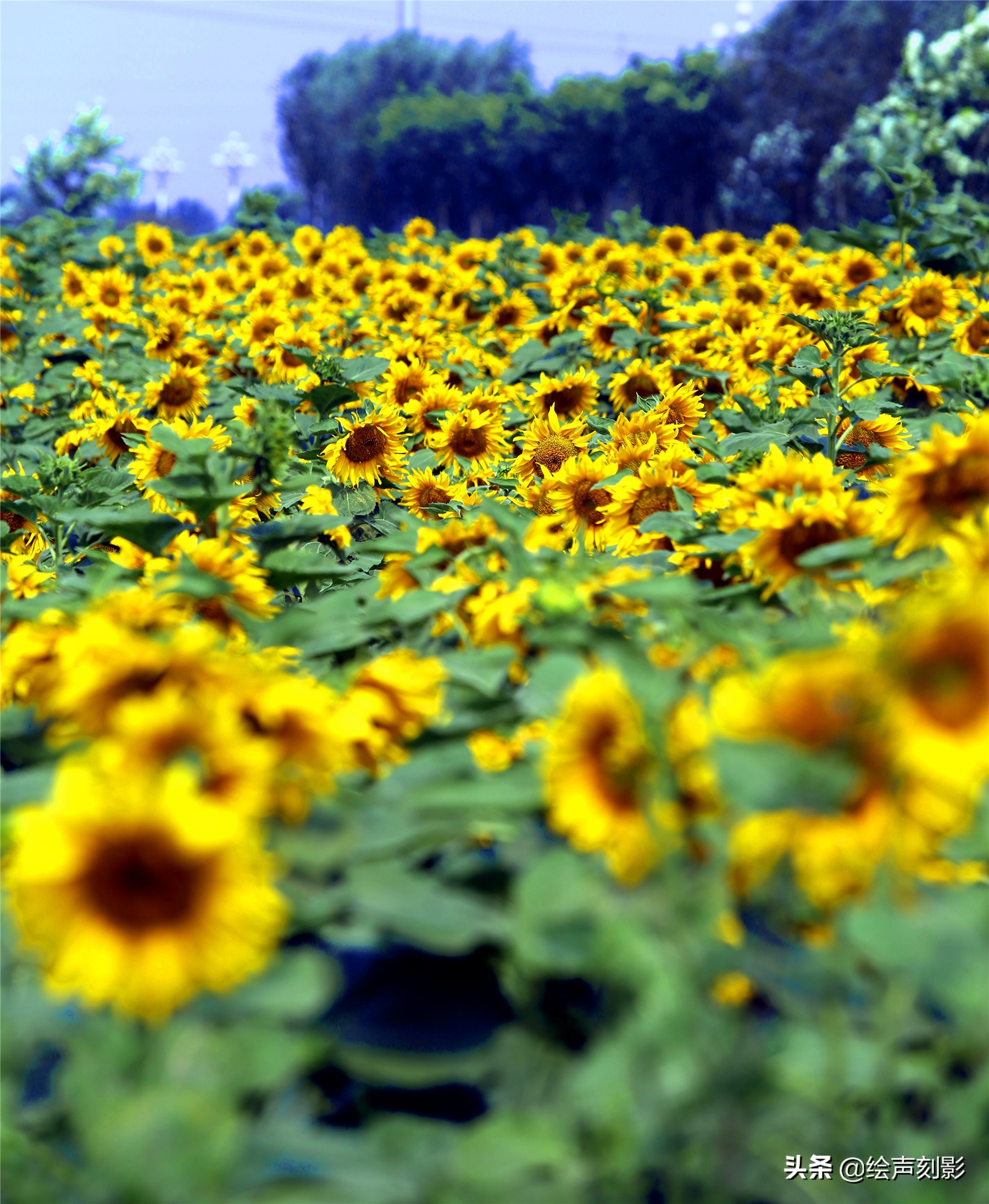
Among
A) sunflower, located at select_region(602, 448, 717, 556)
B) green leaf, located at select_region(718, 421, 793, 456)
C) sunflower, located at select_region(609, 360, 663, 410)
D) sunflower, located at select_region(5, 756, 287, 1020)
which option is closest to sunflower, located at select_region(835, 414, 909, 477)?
green leaf, located at select_region(718, 421, 793, 456)

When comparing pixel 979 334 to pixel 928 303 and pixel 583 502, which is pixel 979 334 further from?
pixel 583 502

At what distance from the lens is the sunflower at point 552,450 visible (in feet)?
11.5

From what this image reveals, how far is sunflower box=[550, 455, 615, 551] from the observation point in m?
2.90

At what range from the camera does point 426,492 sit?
3.54m

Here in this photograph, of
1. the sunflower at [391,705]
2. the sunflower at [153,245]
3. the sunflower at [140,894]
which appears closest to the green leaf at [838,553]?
the sunflower at [391,705]

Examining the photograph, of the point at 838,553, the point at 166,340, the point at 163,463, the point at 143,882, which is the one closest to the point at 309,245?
the point at 166,340

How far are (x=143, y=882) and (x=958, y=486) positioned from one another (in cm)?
134

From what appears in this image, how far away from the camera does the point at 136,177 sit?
22.6 meters

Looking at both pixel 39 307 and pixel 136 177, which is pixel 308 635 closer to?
pixel 39 307

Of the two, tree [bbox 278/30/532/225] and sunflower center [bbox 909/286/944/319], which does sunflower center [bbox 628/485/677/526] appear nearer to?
sunflower center [bbox 909/286/944/319]

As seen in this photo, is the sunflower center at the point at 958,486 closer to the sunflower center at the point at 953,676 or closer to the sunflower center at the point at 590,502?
the sunflower center at the point at 953,676

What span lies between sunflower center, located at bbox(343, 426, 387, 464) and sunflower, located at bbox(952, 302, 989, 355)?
2.52 meters

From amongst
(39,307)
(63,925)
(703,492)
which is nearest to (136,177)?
(39,307)

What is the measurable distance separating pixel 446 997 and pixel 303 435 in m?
3.29
